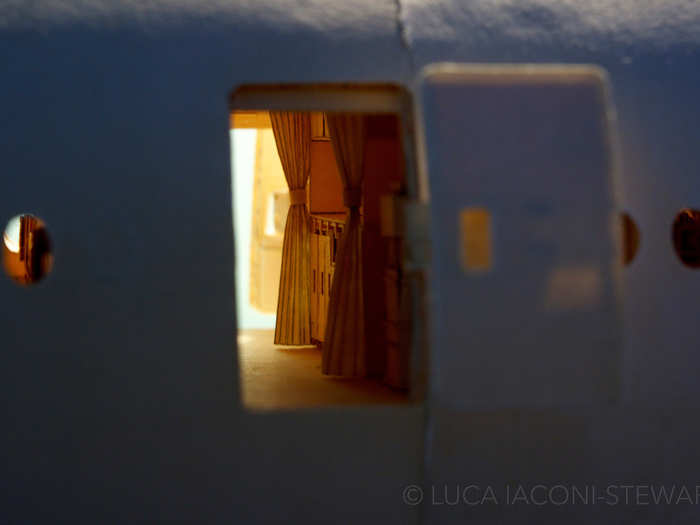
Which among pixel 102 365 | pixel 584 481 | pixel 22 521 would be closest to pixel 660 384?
pixel 584 481

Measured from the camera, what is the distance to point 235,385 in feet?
19.9

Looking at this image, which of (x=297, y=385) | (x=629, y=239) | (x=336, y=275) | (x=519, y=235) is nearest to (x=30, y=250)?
(x=336, y=275)

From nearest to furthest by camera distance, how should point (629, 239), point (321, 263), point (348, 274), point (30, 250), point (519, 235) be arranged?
point (519, 235), point (629, 239), point (348, 274), point (321, 263), point (30, 250)

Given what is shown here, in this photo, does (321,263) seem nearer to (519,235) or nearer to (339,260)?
(339,260)

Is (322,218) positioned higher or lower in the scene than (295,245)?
higher

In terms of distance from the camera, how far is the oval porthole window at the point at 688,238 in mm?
7383

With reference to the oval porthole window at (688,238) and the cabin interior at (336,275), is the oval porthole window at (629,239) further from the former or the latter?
the cabin interior at (336,275)

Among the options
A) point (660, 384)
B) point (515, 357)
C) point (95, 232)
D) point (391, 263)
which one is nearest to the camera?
point (515, 357)

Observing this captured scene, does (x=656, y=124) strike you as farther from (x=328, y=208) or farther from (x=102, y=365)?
(x=328, y=208)

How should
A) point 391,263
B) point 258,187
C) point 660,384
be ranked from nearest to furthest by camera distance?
point 660,384 < point 391,263 < point 258,187

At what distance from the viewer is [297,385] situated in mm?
7434

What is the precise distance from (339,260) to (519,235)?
9.41ft

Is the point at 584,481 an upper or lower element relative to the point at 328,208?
lower

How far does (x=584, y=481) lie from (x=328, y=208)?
4374mm
